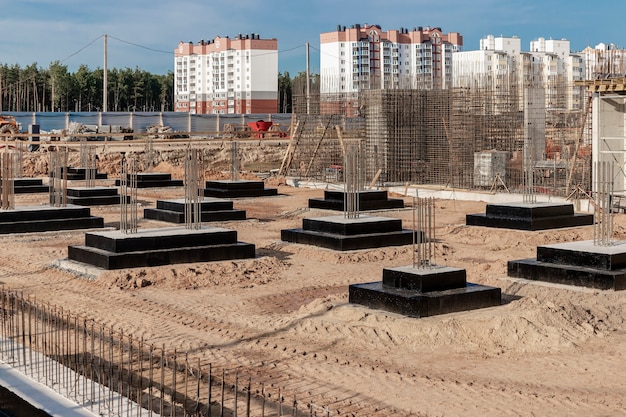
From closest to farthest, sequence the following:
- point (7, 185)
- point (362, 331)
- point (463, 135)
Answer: point (362, 331), point (7, 185), point (463, 135)

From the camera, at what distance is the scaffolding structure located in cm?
2689

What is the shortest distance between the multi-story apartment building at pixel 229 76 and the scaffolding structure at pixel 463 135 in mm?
65149

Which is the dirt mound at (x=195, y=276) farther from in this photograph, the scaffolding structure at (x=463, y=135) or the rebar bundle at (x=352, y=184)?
the scaffolding structure at (x=463, y=135)

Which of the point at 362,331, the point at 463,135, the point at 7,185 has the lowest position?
the point at 362,331

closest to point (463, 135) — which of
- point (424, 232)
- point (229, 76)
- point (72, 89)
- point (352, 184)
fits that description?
point (352, 184)

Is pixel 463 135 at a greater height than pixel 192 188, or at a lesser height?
greater

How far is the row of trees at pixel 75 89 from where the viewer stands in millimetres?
94812

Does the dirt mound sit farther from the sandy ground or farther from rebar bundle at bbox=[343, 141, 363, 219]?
rebar bundle at bbox=[343, 141, 363, 219]

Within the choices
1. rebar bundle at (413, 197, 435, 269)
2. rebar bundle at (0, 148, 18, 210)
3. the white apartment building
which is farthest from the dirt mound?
the white apartment building

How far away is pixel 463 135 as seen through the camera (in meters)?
28.5

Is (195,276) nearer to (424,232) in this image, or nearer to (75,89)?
(424,232)

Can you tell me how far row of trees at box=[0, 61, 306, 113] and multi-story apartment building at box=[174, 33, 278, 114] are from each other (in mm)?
2815

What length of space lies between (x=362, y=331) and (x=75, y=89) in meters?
89.4

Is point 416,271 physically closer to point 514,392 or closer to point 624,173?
point 514,392
